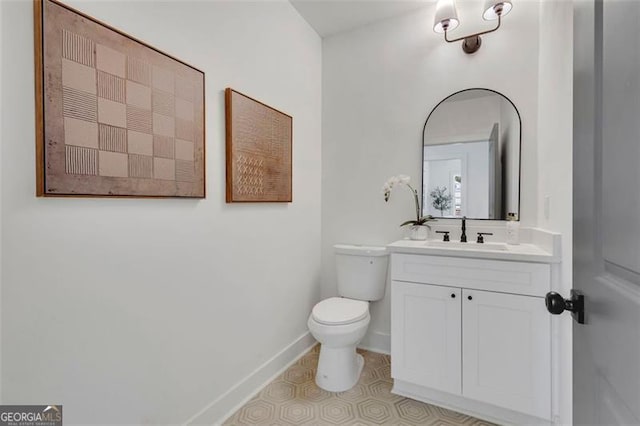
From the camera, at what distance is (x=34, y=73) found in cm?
95

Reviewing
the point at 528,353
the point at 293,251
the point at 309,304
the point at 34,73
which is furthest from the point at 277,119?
the point at 528,353

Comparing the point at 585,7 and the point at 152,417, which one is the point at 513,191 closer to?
the point at 585,7

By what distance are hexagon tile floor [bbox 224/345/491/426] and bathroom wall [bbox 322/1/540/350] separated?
1.91 feet

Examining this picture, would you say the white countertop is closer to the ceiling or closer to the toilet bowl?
the toilet bowl

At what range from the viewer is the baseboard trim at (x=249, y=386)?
154 cm

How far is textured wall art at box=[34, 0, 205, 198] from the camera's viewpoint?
38.1 inches

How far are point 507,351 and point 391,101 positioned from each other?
71.0 inches

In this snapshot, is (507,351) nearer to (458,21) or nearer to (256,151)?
(256,151)

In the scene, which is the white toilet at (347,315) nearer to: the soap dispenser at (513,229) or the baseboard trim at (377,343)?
the baseboard trim at (377,343)

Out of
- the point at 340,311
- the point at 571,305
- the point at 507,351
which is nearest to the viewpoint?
the point at 571,305

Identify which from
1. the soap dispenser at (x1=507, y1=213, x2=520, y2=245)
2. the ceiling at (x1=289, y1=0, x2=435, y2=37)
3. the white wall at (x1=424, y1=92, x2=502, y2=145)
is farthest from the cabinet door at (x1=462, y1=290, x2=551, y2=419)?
the ceiling at (x1=289, y1=0, x2=435, y2=37)

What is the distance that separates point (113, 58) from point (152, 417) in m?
1.46

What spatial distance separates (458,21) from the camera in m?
2.00

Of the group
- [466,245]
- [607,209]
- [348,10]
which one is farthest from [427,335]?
[348,10]
